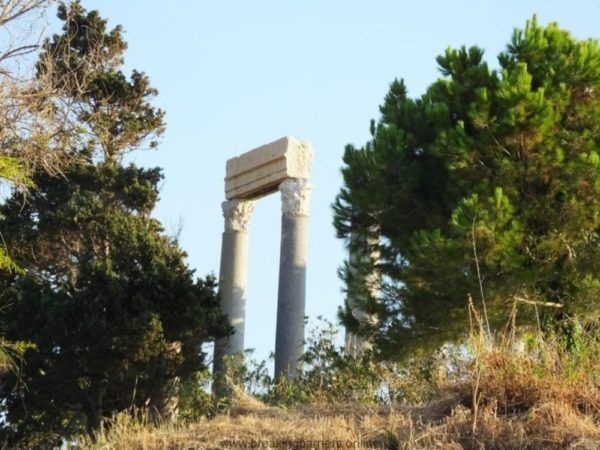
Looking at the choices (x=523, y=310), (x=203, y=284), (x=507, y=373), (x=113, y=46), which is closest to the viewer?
(x=507, y=373)

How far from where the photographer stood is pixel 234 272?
2631 cm

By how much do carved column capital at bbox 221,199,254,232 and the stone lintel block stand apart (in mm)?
162

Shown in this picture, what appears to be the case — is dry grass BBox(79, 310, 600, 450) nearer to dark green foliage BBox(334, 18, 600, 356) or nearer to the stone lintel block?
dark green foliage BBox(334, 18, 600, 356)

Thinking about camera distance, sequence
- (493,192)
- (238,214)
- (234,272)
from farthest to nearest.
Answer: (238,214) < (234,272) < (493,192)

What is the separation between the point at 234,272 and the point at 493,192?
10.2 meters

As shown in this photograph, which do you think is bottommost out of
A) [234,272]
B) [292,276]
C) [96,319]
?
[96,319]

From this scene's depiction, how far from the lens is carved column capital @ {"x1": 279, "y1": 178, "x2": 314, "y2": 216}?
25047mm

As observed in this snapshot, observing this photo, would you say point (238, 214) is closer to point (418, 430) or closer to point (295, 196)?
point (295, 196)

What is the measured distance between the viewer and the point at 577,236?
1722cm

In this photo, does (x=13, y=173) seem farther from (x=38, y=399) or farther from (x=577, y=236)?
(x=38, y=399)

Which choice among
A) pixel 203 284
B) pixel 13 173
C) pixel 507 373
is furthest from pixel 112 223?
pixel 507 373

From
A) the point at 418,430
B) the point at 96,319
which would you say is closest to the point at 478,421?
the point at 418,430

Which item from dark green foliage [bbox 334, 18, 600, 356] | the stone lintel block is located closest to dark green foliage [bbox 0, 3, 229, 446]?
the stone lintel block

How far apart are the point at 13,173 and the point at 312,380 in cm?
948
